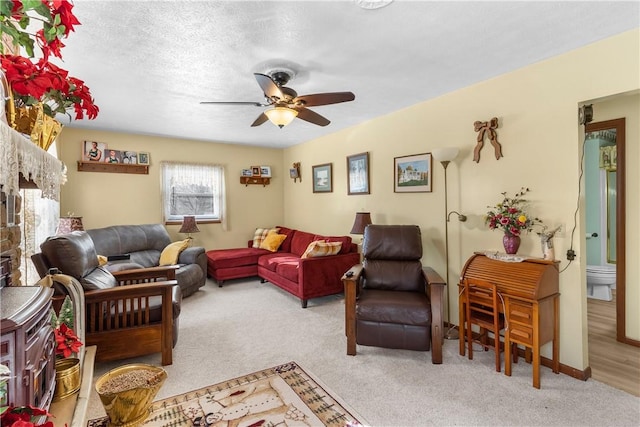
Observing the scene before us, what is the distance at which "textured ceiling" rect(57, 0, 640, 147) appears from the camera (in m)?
1.78

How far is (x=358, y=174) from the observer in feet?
14.4

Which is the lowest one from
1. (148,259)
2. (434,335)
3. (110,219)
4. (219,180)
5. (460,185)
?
(434,335)

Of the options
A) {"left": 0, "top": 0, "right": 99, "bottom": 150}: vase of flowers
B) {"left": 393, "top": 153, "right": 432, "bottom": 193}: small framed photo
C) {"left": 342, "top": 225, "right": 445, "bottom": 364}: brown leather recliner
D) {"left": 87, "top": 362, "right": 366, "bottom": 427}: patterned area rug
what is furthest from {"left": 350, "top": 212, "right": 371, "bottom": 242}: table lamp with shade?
{"left": 0, "top": 0, "right": 99, "bottom": 150}: vase of flowers

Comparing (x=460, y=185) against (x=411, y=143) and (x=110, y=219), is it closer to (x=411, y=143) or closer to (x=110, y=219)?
(x=411, y=143)

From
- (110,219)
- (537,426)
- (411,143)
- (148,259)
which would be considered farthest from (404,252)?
(110,219)

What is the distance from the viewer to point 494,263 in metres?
2.49

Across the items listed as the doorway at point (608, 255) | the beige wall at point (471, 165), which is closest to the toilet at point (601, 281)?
the doorway at point (608, 255)

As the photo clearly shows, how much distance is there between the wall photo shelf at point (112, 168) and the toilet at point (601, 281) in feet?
21.1

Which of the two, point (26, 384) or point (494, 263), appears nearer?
point (26, 384)

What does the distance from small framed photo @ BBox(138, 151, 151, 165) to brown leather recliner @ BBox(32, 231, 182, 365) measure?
2596 mm

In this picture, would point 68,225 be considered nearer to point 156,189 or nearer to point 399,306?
point 156,189

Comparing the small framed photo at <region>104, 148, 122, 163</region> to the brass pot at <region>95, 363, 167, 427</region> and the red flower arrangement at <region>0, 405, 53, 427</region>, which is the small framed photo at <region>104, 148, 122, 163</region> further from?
the red flower arrangement at <region>0, 405, 53, 427</region>

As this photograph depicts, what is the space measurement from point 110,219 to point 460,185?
482 cm

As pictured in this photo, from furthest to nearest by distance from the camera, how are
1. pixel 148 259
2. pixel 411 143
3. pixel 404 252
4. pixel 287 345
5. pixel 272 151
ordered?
pixel 272 151
pixel 148 259
pixel 411 143
pixel 404 252
pixel 287 345
